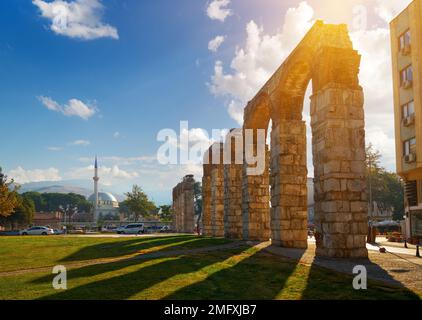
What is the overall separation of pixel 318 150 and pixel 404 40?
2082 centimetres

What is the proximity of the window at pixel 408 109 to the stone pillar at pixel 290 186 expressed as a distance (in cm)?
1534

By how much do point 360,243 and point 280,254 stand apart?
8.53 feet

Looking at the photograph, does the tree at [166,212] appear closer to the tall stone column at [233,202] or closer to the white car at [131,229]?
the white car at [131,229]

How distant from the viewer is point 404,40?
97.2 feet

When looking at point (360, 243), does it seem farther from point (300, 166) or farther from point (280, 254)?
point (300, 166)

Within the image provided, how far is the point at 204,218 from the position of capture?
3428 centimetres

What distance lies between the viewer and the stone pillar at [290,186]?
16.8m

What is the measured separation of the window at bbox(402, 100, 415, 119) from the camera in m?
28.7

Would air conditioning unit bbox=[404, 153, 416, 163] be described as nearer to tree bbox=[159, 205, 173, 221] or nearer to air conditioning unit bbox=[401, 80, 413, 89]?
air conditioning unit bbox=[401, 80, 413, 89]

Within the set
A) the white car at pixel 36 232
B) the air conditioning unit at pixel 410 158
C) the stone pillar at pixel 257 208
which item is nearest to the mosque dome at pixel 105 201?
the white car at pixel 36 232

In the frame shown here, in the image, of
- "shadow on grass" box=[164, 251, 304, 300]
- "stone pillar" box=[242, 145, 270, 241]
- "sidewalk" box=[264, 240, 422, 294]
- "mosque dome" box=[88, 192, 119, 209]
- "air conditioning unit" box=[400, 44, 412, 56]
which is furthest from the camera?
"mosque dome" box=[88, 192, 119, 209]

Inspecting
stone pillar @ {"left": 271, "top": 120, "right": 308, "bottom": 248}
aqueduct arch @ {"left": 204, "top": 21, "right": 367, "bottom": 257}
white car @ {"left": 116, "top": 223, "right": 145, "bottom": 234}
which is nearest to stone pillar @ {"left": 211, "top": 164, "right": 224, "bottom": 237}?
aqueduct arch @ {"left": 204, "top": 21, "right": 367, "bottom": 257}

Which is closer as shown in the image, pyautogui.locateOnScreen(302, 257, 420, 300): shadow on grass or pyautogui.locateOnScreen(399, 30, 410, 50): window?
pyautogui.locateOnScreen(302, 257, 420, 300): shadow on grass
